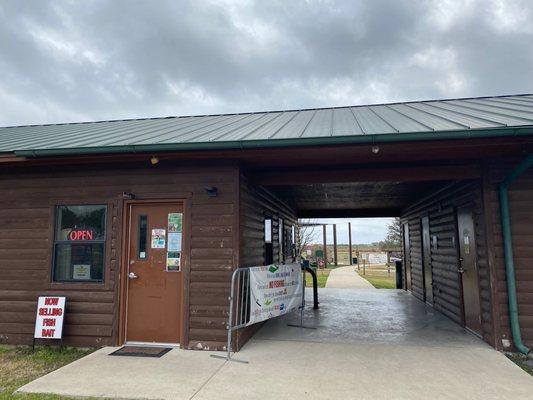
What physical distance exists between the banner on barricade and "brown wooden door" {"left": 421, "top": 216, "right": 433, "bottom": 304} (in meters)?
3.84

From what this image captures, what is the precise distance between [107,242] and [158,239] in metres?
0.76

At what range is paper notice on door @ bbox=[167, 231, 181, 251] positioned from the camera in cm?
500

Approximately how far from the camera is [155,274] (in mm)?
5031

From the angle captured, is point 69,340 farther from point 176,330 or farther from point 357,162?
point 357,162

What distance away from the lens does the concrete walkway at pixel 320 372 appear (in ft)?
10.9

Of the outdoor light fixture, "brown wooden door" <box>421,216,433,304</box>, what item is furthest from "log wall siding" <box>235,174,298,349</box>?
"brown wooden door" <box>421,216,433,304</box>

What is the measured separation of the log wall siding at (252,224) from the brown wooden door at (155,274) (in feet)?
2.85

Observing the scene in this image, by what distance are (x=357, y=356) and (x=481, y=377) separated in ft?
4.33

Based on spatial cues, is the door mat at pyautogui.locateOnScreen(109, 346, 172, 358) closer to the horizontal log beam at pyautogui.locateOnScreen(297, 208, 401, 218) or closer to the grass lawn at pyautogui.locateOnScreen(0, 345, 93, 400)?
the grass lawn at pyautogui.locateOnScreen(0, 345, 93, 400)

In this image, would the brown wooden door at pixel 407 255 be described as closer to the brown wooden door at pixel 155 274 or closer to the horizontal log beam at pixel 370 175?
the horizontal log beam at pixel 370 175

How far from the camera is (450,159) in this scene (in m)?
5.04

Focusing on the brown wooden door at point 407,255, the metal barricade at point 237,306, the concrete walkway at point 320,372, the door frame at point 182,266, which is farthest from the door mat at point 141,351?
the brown wooden door at point 407,255

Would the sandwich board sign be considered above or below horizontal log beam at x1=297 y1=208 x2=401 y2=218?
below

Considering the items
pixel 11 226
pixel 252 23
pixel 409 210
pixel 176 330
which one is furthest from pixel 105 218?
pixel 252 23
